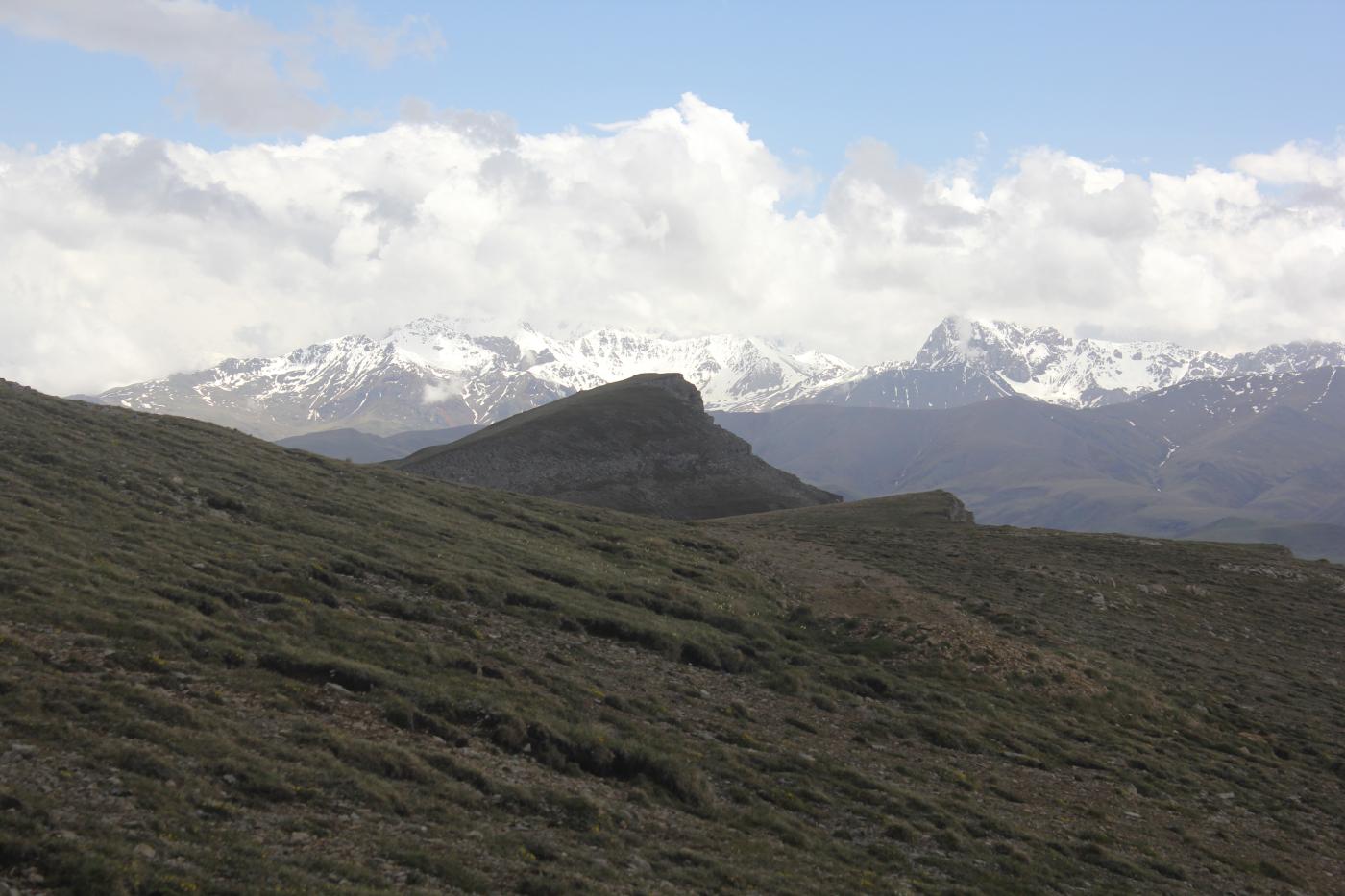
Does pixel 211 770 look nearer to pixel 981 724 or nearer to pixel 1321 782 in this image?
pixel 981 724

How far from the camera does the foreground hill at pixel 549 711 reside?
66.3ft

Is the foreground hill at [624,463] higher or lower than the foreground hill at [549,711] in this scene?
higher

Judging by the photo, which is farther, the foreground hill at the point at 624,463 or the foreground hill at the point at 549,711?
the foreground hill at the point at 624,463

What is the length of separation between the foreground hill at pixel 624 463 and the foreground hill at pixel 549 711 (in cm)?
8971

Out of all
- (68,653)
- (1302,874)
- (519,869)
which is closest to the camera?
(519,869)

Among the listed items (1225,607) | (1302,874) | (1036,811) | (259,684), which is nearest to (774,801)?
(1036,811)

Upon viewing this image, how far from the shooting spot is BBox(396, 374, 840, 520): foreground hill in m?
158

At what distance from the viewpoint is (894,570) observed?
75.5 meters

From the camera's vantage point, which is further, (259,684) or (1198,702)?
(1198,702)

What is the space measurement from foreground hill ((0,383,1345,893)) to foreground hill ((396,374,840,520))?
8971 cm

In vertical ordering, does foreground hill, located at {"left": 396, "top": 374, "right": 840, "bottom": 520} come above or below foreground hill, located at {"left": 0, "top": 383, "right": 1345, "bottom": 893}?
above

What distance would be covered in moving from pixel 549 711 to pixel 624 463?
140788mm

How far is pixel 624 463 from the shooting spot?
171 meters

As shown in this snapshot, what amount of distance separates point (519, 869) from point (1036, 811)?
20.1 metres
